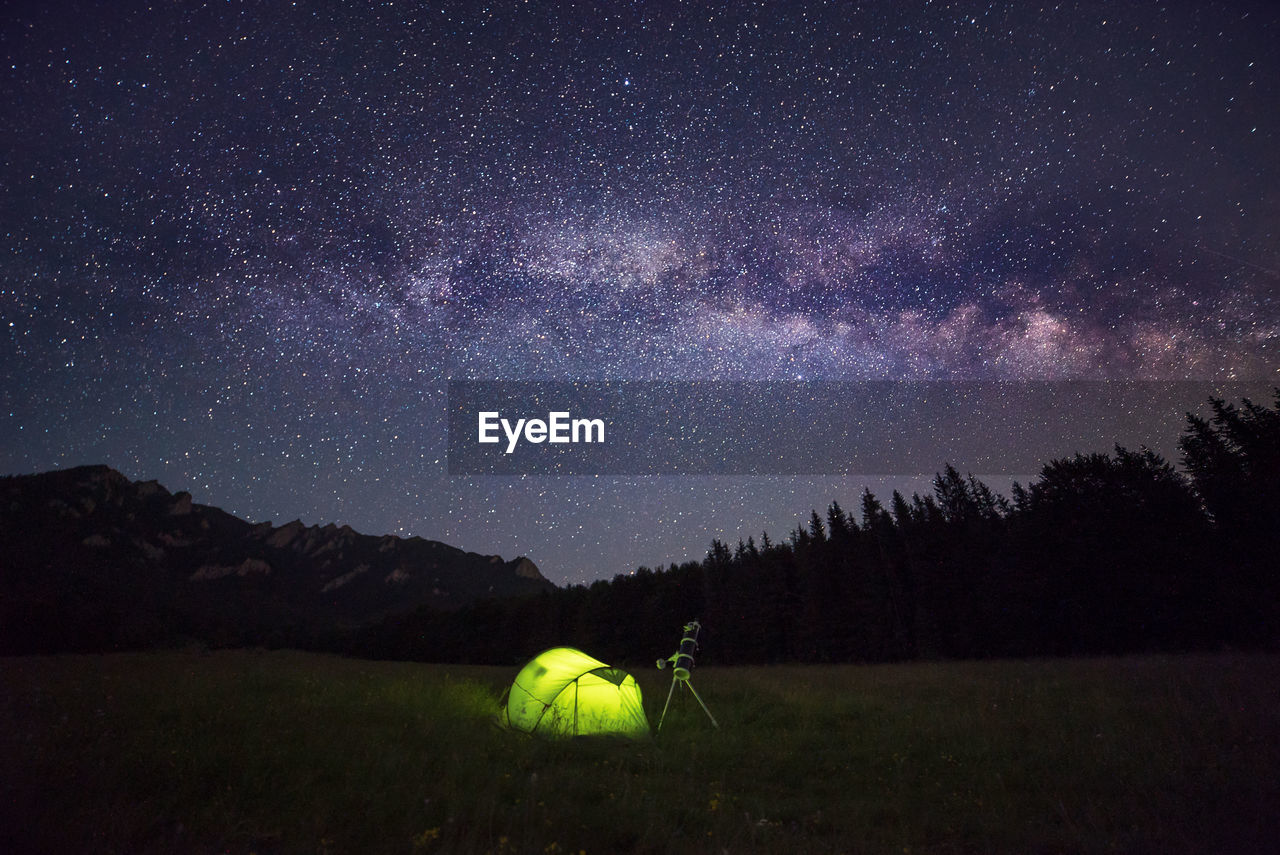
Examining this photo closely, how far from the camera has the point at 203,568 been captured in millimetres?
132875

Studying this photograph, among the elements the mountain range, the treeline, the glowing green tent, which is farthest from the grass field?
the mountain range

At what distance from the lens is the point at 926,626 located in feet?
124

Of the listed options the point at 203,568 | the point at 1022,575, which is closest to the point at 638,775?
the point at 1022,575

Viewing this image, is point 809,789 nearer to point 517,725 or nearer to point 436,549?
point 517,725

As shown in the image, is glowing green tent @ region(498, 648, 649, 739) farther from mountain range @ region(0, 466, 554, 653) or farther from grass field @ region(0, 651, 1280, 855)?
mountain range @ region(0, 466, 554, 653)

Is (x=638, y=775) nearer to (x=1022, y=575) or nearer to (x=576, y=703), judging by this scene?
(x=576, y=703)

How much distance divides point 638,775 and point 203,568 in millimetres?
166847

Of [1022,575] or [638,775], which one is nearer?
[638,775]

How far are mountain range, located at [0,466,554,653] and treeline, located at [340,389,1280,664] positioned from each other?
152 ft

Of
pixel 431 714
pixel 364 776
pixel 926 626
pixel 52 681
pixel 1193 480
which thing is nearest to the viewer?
pixel 364 776

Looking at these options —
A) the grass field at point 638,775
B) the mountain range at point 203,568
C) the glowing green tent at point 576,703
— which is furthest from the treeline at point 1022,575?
the mountain range at point 203,568

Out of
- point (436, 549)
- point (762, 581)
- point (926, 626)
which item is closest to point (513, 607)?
point (762, 581)

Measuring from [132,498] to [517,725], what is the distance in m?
189

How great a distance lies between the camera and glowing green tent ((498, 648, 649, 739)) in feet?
31.8
